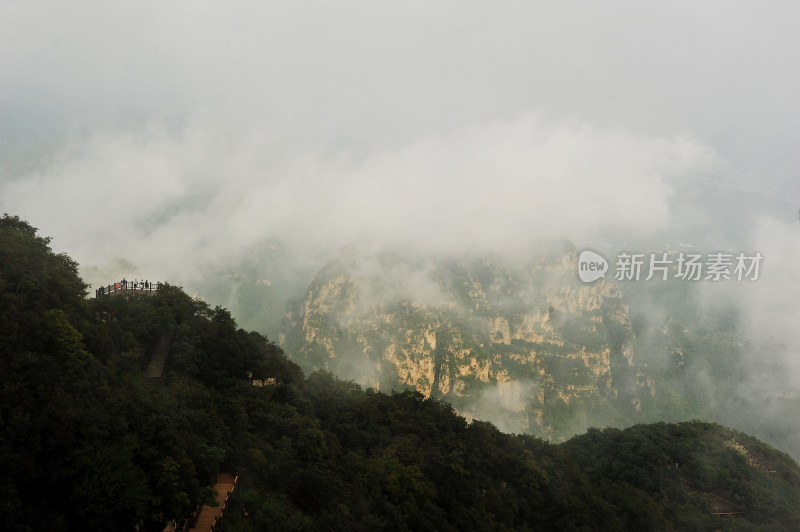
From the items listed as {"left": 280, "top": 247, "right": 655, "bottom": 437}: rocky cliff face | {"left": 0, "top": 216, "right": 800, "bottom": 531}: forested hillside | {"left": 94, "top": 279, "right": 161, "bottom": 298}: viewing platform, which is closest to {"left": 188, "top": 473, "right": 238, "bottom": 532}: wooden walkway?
{"left": 0, "top": 216, "right": 800, "bottom": 531}: forested hillside

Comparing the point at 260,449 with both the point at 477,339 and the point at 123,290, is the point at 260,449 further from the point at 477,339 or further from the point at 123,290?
the point at 477,339

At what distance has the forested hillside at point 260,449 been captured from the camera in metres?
14.8

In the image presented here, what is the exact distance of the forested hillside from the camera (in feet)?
48.5

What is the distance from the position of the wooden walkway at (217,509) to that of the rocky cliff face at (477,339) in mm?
Result: 58737

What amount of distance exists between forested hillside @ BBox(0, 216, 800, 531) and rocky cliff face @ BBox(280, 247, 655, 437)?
46405mm

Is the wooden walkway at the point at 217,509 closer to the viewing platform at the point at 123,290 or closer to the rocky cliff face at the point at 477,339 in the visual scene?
the viewing platform at the point at 123,290

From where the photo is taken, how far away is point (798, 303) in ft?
460

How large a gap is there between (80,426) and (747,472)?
4085 centimetres

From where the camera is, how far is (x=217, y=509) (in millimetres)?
19812

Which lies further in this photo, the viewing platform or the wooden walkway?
the viewing platform

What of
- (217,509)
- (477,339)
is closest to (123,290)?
(217,509)

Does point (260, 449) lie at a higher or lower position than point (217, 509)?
higher

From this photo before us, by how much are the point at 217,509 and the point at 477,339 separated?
261ft

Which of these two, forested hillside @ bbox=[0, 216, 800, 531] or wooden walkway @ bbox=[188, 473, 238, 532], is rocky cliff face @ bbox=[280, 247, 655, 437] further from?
wooden walkway @ bbox=[188, 473, 238, 532]
